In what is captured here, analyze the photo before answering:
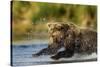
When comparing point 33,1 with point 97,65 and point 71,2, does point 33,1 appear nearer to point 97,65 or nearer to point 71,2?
point 71,2

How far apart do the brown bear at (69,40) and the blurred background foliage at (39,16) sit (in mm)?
76

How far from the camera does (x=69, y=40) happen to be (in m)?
2.49

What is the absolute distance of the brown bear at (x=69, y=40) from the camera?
2.42m

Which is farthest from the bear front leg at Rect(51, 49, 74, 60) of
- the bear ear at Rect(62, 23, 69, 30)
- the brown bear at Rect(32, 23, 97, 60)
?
the bear ear at Rect(62, 23, 69, 30)

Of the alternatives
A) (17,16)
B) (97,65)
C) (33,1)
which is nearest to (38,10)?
(33,1)

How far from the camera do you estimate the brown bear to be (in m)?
2.42

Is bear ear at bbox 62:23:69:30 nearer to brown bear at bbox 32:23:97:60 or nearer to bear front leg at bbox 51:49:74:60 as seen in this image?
brown bear at bbox 32:23:97:60

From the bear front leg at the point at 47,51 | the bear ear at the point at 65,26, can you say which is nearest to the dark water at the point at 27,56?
the bear front leg at the point at 47,51

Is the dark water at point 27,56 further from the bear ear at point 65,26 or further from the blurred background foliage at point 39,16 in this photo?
the bear ear at point 65,26

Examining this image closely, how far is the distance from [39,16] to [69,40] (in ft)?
1.54

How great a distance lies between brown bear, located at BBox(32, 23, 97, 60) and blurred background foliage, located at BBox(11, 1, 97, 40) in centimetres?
8

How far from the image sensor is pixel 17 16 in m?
2.28

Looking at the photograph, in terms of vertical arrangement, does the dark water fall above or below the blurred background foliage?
below

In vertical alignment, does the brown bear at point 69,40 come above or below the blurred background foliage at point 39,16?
below
